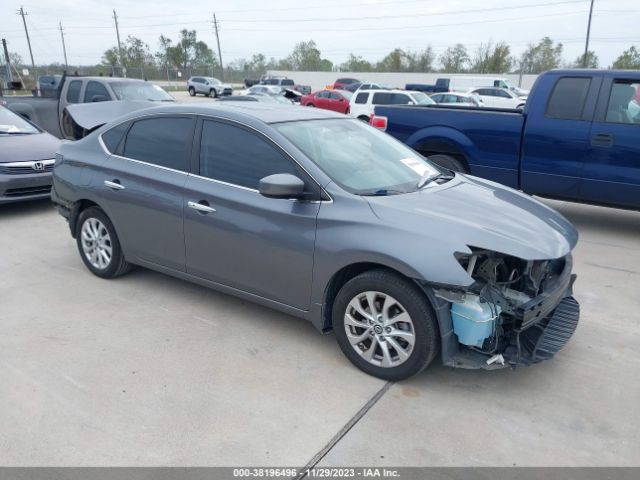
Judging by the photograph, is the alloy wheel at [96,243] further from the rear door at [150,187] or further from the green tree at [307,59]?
the green tree at [307,59]

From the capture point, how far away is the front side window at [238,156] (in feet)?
12.1

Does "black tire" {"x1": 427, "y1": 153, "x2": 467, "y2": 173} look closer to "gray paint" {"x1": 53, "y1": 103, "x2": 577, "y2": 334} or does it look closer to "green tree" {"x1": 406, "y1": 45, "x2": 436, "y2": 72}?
"gray paint" {"x1": 53, "y1": 103, "x2": 577, "y2": 334}

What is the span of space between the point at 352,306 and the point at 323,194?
29.9 inches

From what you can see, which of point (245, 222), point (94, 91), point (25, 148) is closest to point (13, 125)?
point (25, 148)

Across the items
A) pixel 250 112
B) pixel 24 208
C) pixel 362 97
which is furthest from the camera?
pixel 362 97

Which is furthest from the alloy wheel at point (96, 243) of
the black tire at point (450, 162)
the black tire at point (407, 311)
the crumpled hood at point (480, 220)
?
the black tire at point (450, 162)

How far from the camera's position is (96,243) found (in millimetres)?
4898

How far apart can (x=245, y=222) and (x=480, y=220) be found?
5.27 ft

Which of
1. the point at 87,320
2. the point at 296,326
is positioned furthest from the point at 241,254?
the point at 87,320

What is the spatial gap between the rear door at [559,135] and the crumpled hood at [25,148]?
6.56m

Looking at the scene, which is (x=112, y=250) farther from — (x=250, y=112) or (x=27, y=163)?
(x=27, y=163)

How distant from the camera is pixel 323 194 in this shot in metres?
3.47

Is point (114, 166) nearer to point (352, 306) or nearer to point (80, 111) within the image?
point (352, 306)

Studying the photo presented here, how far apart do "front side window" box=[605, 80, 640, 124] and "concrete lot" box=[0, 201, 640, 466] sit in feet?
8.68
